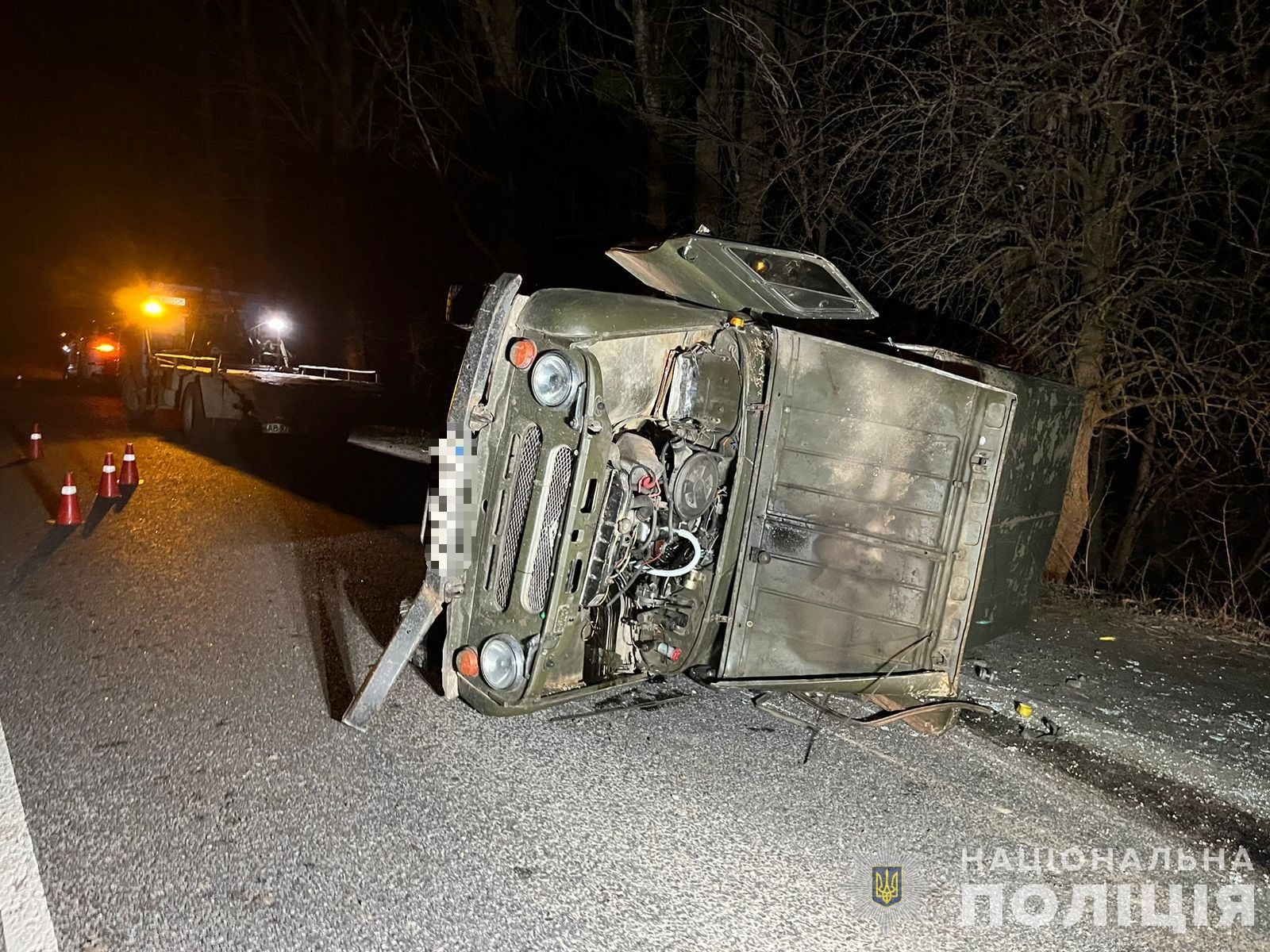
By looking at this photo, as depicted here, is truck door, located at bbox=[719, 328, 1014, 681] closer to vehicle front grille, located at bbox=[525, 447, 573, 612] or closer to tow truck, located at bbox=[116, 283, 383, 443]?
vehicle front grille, located at bbox=[525, 447, 573, 612]

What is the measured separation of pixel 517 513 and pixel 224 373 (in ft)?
35.9

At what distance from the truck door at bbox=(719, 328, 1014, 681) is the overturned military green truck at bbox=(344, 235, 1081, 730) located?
1cm

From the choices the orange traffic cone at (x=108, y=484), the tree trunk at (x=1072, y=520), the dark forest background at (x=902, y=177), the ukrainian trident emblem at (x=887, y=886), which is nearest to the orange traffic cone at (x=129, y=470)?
the orange traffic cone at (x=108, y=484)

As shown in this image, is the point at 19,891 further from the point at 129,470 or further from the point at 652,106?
the point at 652,106

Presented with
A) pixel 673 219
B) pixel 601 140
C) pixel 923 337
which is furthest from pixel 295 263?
pixel 923 337

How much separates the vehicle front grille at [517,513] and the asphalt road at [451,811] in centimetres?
80

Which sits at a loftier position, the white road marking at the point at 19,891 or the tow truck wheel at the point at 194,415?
the white road marking at the point at 19,891

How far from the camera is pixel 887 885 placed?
137 inches

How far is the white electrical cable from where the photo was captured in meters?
4.62

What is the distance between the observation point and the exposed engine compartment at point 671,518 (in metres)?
4.45

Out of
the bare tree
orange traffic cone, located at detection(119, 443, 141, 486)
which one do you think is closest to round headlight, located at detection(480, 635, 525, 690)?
the bare tree

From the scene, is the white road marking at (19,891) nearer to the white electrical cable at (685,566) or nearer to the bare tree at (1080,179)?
the white electrical cable at (685,566)

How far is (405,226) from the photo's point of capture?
21891 millimetres

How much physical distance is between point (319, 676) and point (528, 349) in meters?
2.27
